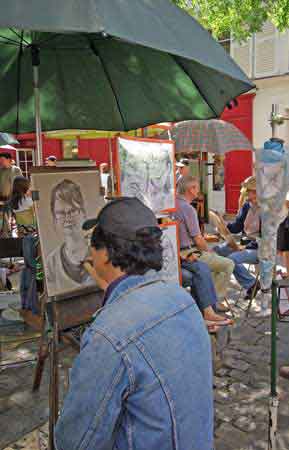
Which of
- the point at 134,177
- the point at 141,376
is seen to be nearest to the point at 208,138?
the point at 134,177

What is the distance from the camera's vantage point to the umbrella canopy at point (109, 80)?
2.53 metres

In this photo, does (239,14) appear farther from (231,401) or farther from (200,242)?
(231,401)

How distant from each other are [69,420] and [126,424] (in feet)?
0.46

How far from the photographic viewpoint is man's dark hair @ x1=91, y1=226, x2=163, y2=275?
120cm

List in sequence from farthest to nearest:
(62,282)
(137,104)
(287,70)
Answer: (287,70) → (137,104) → (62,282)

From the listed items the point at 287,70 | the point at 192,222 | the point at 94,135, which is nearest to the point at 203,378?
the point at 192,222

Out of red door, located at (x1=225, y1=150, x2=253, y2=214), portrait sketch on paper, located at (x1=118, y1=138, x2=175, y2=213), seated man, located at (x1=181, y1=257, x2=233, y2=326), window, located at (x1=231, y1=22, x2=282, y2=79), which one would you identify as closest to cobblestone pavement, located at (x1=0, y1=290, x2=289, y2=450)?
seated man, located at (x1=181, y1=257, x2=233, y2=326)

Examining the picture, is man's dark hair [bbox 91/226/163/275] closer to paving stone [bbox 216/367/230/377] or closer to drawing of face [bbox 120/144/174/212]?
drawing of face [bbox 120/144/174/212]

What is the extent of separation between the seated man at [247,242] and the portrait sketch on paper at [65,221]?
2.52 m

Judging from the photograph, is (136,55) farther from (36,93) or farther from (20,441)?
(20,441)

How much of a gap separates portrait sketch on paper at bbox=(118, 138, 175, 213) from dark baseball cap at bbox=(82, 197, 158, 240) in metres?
1.64

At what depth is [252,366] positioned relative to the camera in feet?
11.6

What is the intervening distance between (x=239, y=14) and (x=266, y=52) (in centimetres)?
582

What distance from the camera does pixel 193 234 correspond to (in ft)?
13.8
